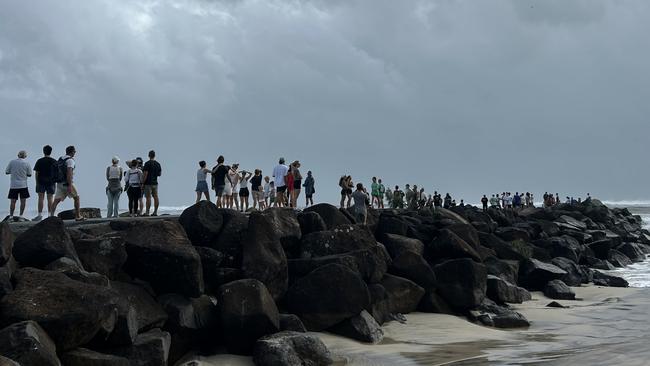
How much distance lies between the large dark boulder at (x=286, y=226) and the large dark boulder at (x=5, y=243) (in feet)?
14.4

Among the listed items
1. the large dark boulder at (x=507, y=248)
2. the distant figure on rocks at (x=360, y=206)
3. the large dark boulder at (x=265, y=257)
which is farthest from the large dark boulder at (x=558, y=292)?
the large dark boulder at (x=265, y=257)

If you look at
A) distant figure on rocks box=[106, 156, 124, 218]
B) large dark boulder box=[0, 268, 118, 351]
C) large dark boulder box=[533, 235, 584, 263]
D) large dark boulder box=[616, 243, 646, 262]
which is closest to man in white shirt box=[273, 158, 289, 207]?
distant figure on rocks box=[106, 156, 124, 218]

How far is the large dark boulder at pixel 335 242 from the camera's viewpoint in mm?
11938

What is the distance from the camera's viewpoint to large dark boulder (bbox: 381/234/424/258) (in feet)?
46.2

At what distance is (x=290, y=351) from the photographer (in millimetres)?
8367

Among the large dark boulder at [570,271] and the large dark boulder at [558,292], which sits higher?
the large dark boulder at [570,271]

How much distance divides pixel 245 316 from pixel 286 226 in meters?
3.21

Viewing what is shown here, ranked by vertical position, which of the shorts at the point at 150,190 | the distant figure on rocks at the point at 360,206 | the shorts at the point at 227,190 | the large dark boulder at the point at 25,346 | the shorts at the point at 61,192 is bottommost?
the large dark boulder at the point at 25,346

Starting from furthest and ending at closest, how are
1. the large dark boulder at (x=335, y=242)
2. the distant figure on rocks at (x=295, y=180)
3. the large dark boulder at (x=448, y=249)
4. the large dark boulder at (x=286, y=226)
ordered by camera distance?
the distant figure on rocks at (x=295, y=180), the large dark boulder at (x=448, y=249), the large dark boulder at (x=335, y=242), the large dark boulder at (x=286, y=226)

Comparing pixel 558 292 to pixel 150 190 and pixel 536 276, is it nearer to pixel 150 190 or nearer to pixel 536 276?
pixel 536 276

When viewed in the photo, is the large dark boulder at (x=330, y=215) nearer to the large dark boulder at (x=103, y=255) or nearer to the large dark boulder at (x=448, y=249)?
the large dark boulder at (x=448, y=249)

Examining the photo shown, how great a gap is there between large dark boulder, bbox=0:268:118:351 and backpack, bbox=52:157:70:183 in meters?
6.94

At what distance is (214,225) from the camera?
1107 cm

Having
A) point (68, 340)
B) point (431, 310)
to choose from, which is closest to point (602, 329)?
point (431, 310)
